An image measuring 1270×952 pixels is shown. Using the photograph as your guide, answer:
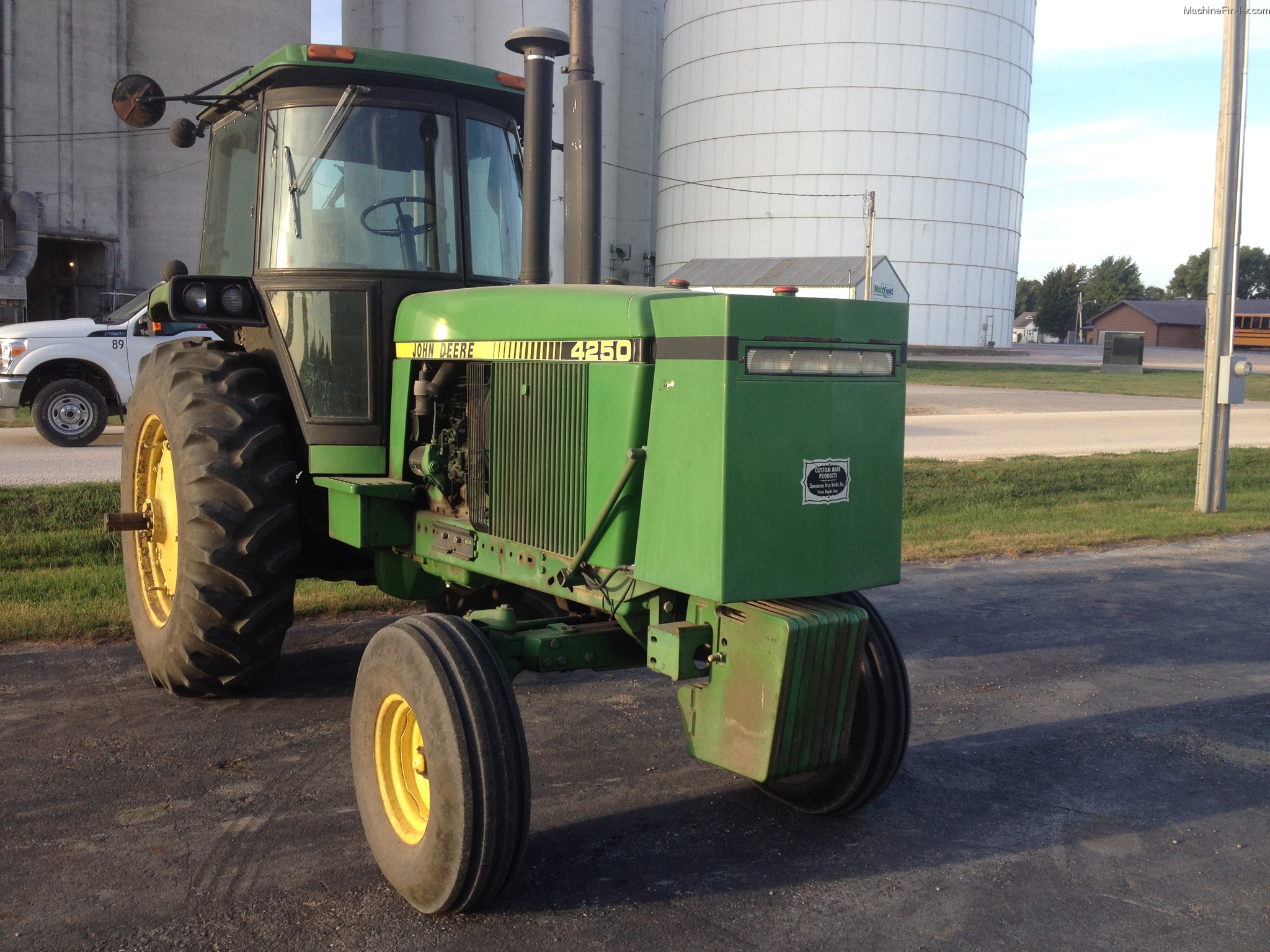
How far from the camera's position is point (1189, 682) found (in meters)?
5.78

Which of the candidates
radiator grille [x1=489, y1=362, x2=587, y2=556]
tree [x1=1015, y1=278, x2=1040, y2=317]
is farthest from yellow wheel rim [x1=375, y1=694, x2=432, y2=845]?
tree [x1=1015, y1=278, x2=1040, y2=317]

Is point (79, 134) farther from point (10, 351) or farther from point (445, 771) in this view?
point (445, 771)

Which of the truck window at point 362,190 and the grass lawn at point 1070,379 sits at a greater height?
the truck window at point 362,190

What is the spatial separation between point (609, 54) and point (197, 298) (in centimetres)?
5680

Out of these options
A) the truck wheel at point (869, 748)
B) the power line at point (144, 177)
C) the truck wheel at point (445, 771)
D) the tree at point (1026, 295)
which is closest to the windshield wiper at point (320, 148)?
the truck wheel at point (445, 771)

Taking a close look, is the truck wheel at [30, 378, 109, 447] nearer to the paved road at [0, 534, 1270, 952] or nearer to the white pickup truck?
the white pickup truck

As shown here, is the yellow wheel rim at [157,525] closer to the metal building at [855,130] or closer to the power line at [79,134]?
the power line at [79,134]

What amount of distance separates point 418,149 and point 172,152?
34.1 m

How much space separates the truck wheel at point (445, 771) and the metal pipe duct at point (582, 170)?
165cm

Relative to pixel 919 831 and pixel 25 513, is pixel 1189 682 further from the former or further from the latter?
pixel 25 513

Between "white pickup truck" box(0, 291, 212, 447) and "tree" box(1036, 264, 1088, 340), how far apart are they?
103 metres

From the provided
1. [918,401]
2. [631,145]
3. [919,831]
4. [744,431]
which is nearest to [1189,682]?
[919,831]

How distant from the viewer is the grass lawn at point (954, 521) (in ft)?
21.2

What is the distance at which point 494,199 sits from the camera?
5051mm
